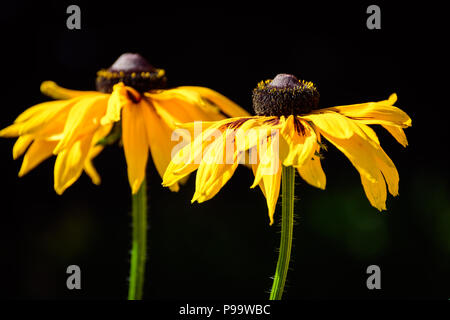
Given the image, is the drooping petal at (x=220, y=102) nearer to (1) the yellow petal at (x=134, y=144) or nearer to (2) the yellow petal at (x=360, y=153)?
(1) the yellow petal at (x=134, y=144)

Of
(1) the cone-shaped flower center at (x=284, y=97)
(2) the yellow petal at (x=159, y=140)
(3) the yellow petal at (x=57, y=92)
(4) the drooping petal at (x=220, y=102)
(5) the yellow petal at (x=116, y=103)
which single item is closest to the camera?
(1) the cone-shaped flower center at (x=284, y=97)

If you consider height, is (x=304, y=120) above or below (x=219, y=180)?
above

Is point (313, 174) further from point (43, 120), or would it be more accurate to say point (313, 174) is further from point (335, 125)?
point (43, 120)

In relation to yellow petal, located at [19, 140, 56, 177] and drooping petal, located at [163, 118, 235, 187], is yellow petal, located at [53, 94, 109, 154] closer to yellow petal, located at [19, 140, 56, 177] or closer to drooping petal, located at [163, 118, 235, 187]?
yellow petal, located at [19, 140, 56, 177]

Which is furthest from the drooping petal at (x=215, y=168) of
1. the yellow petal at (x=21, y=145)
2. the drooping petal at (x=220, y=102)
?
the yellow petal at (x=21, y=145)

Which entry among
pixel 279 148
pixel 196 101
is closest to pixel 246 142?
pixel 279 148

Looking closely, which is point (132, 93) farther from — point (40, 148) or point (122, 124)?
point (40, 148)
